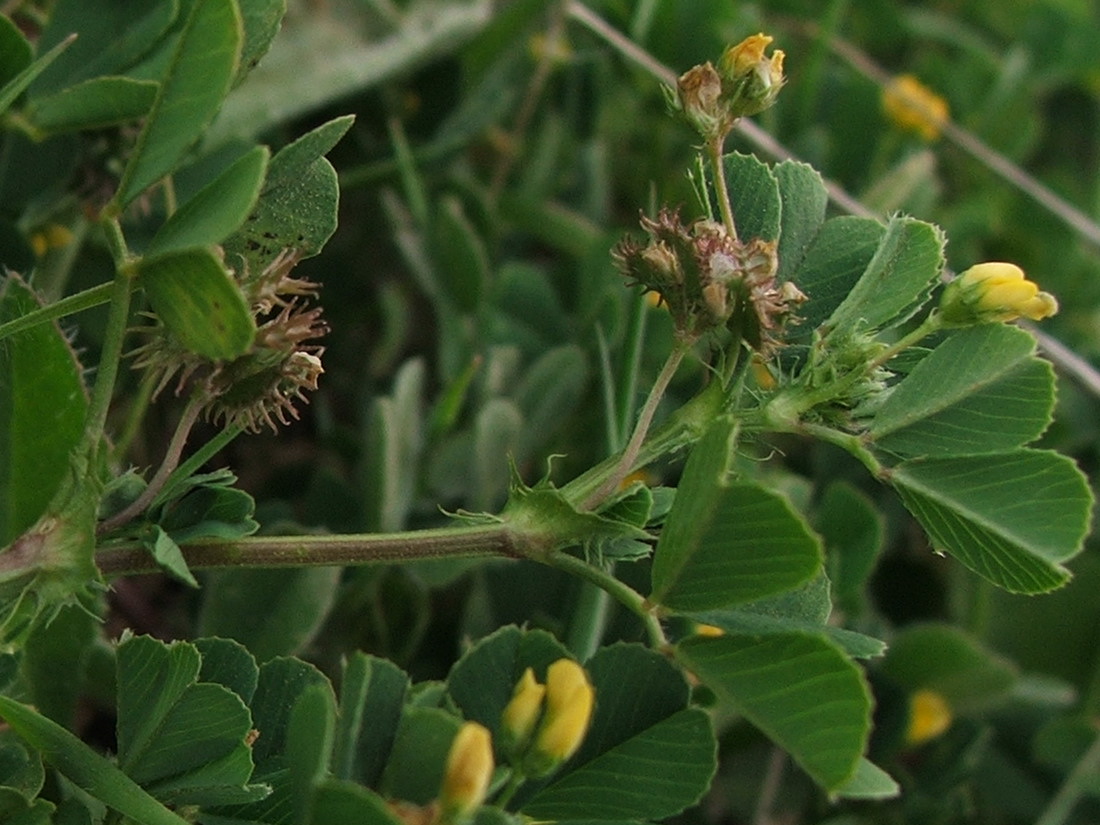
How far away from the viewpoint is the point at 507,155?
1.46 meters

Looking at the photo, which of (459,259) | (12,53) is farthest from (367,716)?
(459,259)

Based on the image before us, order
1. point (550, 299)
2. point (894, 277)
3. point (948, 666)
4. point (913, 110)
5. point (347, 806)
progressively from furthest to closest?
point (913, 110)
point (550, 299)
point (948, 666)
point (894, 277)
point (347, 806)

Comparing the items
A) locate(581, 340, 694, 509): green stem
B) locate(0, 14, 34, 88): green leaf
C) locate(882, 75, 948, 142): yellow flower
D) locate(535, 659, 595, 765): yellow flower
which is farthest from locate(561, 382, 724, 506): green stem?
locate(882, 75, 948, 142): yellow flower

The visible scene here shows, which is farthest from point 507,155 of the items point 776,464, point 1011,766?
point 1011,766

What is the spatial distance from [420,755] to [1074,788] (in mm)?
853

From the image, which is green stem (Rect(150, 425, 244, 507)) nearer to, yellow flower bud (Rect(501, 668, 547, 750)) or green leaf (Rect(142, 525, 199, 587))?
→ green leaf (Rect(142, 525, 199, 587))

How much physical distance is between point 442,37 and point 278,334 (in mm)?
876

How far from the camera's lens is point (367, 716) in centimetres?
59

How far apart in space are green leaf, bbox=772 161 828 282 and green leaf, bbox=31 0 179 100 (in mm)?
455

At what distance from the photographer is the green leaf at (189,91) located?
1.84 ft

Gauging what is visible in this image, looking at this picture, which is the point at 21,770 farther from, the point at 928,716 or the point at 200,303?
the point at 928,716

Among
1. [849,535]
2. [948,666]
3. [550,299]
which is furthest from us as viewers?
[550,299]

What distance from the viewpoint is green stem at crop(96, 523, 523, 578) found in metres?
0.61

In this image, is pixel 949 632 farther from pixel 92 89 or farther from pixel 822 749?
pixel 92 89
